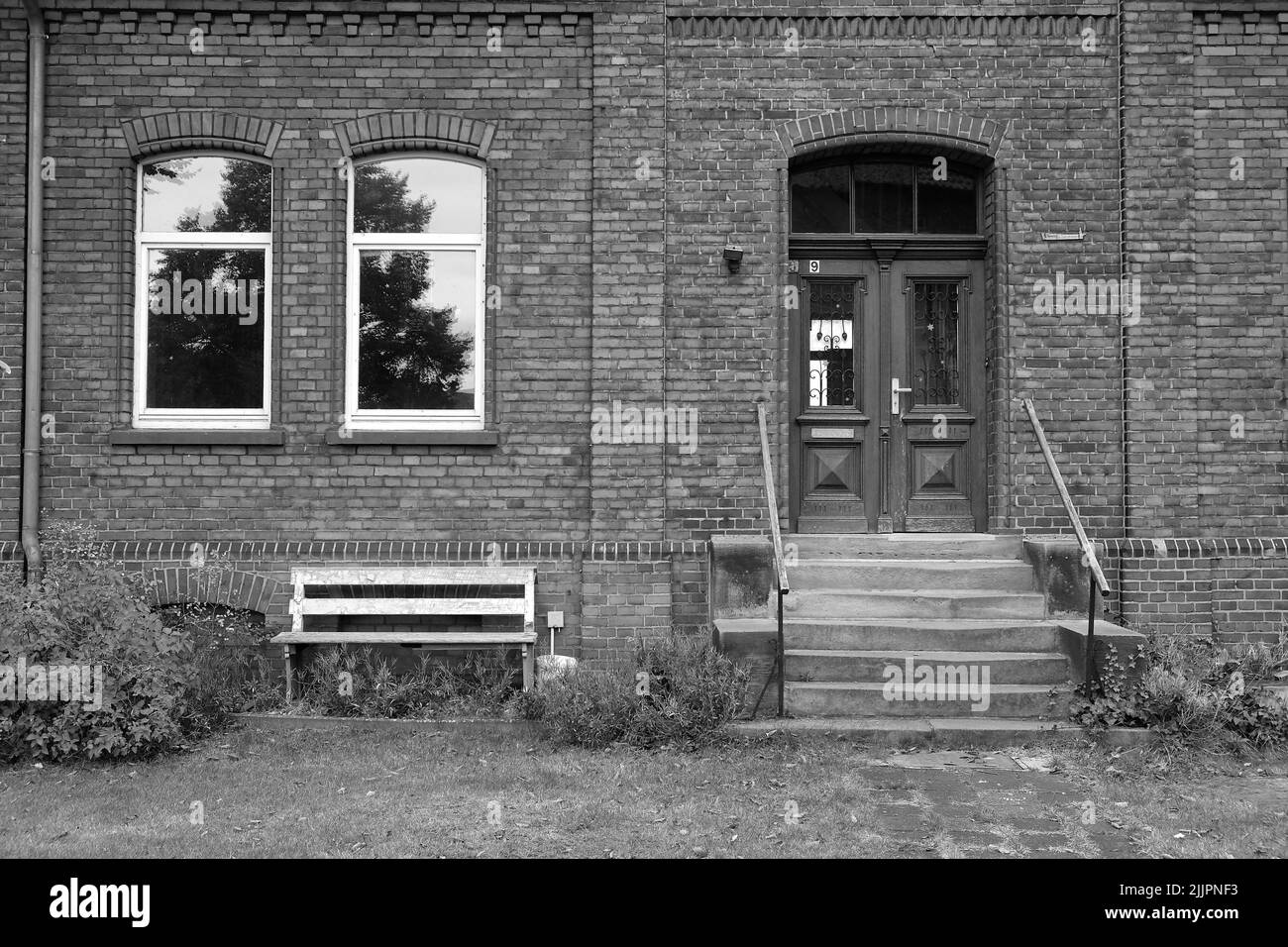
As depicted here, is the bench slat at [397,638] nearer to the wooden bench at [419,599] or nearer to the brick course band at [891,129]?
the wooden bench at [419,599]

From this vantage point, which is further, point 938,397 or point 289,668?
point 938,397

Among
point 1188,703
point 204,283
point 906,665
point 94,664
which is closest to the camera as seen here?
point 94,664

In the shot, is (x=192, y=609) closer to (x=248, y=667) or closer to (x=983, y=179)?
(x=248, y=667)

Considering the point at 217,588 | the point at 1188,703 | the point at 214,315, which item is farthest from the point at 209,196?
the point at 1188,703

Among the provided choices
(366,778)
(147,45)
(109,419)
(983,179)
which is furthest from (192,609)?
(983,179)

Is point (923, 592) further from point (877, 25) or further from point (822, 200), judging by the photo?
point (877, 25)

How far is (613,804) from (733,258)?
4.25 metres

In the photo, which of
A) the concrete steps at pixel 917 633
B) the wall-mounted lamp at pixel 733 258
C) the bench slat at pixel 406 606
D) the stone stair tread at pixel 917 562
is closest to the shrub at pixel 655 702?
the concrete steps at pixel 917 633

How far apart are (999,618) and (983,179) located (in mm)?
3543

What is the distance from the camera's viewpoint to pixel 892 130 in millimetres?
7715

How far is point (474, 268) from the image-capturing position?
789 centimetres

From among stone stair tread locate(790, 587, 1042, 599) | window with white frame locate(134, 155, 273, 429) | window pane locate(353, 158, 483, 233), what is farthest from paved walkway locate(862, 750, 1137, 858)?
window with white frame locate(134, 155, 273, 429)

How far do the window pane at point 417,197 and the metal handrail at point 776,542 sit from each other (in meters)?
2.80

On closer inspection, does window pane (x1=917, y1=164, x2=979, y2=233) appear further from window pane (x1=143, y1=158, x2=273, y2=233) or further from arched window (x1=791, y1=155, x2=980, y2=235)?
window pane (x1=143, y1=158, x2=273, y2=233)
